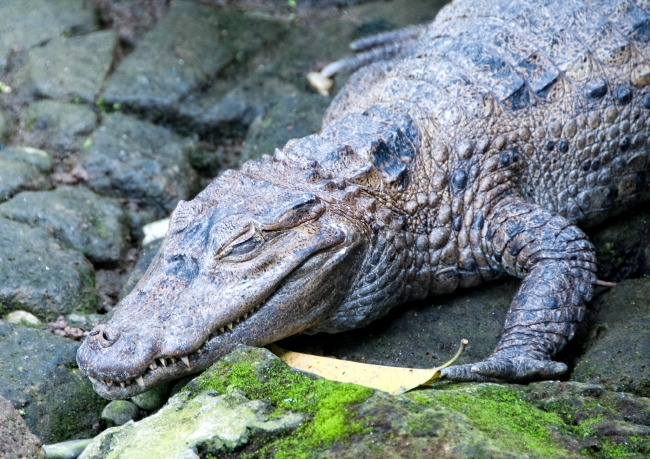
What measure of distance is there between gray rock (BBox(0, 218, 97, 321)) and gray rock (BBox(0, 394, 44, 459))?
94cm

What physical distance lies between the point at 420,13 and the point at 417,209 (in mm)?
3483

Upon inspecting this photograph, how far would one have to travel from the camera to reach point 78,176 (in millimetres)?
5129

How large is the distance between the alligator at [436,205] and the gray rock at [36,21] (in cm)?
293

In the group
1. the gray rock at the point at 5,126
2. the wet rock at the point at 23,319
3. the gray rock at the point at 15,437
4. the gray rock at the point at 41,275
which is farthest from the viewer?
the gray rock at the point at 5,126

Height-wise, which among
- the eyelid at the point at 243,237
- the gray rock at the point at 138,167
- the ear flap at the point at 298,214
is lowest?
the eyelid at the point at 243,237

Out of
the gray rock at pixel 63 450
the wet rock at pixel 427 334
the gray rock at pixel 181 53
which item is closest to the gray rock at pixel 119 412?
the gray rock at pixel 63 450

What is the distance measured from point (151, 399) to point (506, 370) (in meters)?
1.69

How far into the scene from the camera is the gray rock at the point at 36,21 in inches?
239

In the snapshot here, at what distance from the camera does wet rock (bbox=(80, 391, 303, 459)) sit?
8.11 feet

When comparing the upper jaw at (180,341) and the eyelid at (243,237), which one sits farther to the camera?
the eyelid at (243,237)

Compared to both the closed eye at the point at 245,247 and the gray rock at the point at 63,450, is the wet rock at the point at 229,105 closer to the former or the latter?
the closed eye at the point at 245,247

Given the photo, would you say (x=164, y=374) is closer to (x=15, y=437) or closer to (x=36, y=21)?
(x=15, y=437)

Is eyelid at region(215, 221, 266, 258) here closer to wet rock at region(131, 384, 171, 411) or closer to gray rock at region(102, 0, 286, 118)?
wet rock at region(131, 384, 171, 411)

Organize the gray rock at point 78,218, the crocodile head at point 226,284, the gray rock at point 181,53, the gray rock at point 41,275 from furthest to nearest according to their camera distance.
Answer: the gray rock at point 181,53 < the gray rock at point 78,218 < the gray rock at point 41,275 < the crocodile head at point 226,284
